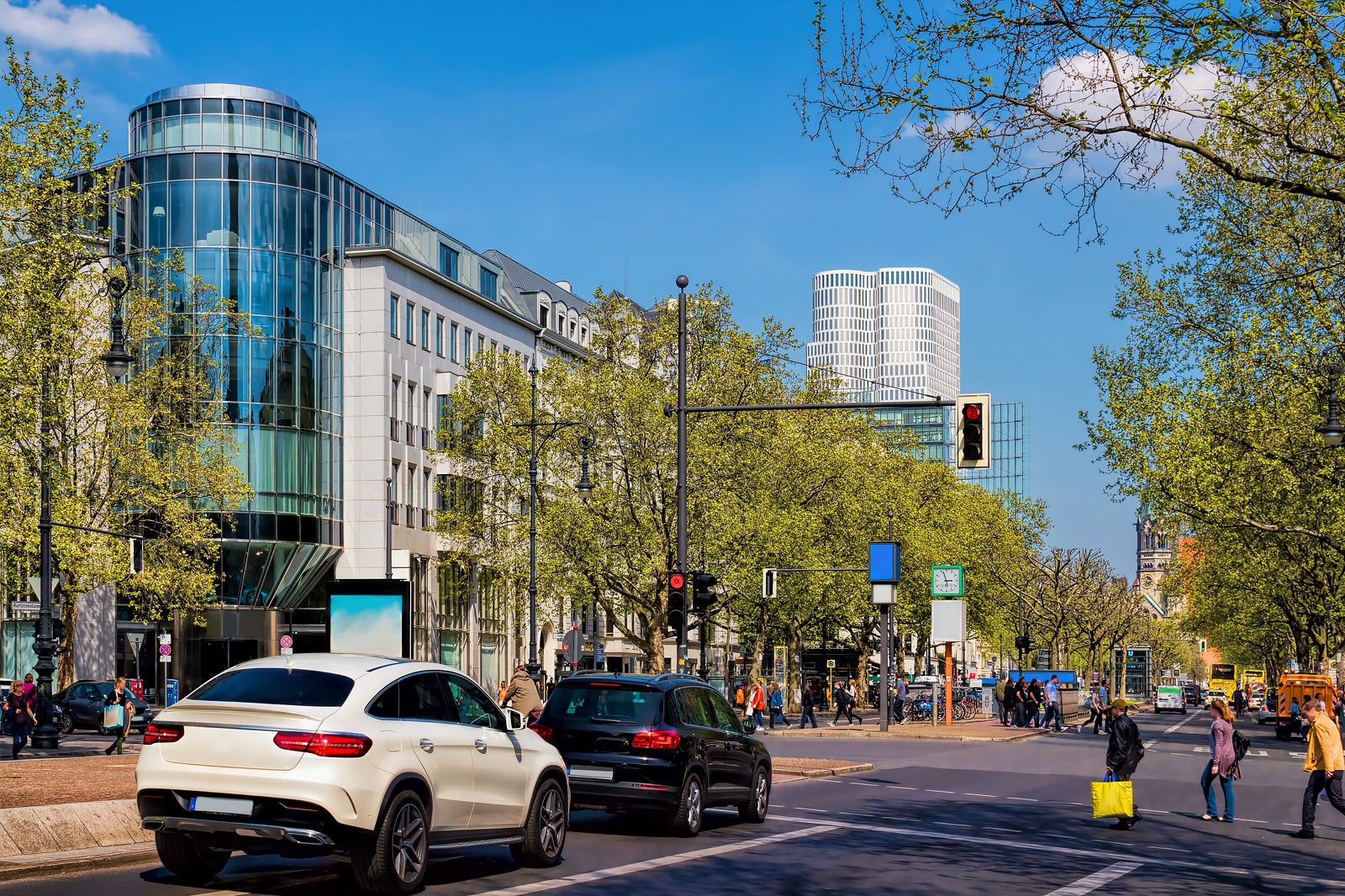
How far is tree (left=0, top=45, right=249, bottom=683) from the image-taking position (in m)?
24.8

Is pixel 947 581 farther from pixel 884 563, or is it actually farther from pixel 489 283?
pixel 489 283

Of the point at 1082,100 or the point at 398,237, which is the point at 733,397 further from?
the point at 1082,100

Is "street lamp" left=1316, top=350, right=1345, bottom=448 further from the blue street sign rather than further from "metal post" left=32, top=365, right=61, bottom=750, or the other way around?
"metal post" left=32, top=365, right=61, bottom=750

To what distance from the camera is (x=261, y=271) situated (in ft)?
210

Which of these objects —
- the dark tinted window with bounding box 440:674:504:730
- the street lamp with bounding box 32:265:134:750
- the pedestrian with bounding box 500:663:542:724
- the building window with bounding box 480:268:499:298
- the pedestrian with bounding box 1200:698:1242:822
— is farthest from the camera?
the building window with bounding box 480:268:499:298

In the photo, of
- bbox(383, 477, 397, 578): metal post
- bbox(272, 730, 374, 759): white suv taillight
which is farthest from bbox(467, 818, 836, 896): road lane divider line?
bbox(383, 477, 397, 578): metal post

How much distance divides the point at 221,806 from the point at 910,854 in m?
7.34

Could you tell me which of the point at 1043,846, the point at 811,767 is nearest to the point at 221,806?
the point at 1043,846

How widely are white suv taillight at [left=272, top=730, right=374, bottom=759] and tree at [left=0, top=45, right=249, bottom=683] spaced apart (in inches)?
573

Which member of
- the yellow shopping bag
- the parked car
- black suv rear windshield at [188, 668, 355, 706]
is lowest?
the parked car

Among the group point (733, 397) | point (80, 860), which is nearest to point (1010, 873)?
point (80, 860)

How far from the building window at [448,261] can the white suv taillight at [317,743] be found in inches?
2555

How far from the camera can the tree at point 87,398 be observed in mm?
24844

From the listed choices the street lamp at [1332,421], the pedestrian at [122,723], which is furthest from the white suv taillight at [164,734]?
the street lamp at [1332,421]
